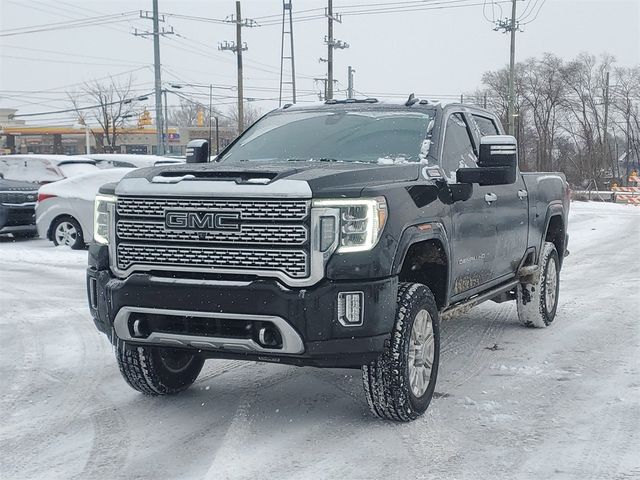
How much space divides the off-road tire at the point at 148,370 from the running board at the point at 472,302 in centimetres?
175

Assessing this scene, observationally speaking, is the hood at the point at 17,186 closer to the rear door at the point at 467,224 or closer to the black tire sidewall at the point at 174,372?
the black tire sidewall at the point at 174,372

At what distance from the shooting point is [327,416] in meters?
5.03

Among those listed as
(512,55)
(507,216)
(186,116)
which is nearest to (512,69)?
(512,55)

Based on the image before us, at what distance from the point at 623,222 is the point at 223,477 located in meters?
20.2

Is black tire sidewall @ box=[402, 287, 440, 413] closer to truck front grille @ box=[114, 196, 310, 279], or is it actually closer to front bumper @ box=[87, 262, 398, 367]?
front bumper @ box=[87, 262, 398, 367]

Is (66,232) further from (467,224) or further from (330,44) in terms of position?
(330,44)

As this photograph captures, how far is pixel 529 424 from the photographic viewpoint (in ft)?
15.9

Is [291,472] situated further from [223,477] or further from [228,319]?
[228,319]

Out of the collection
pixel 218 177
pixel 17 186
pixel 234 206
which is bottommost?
pixel 17 186

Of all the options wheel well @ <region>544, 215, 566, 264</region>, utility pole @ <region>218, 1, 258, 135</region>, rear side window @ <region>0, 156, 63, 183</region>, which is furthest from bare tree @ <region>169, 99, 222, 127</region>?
wheel well @ <region>544, 215, 566, 264</region>

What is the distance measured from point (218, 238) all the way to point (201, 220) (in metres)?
0.15

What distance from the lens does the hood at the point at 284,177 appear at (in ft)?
14.3

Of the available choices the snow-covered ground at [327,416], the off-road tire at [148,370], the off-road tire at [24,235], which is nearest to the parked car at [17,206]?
the off-road tire at [24,235]

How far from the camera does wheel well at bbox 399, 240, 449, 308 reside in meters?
5.15
